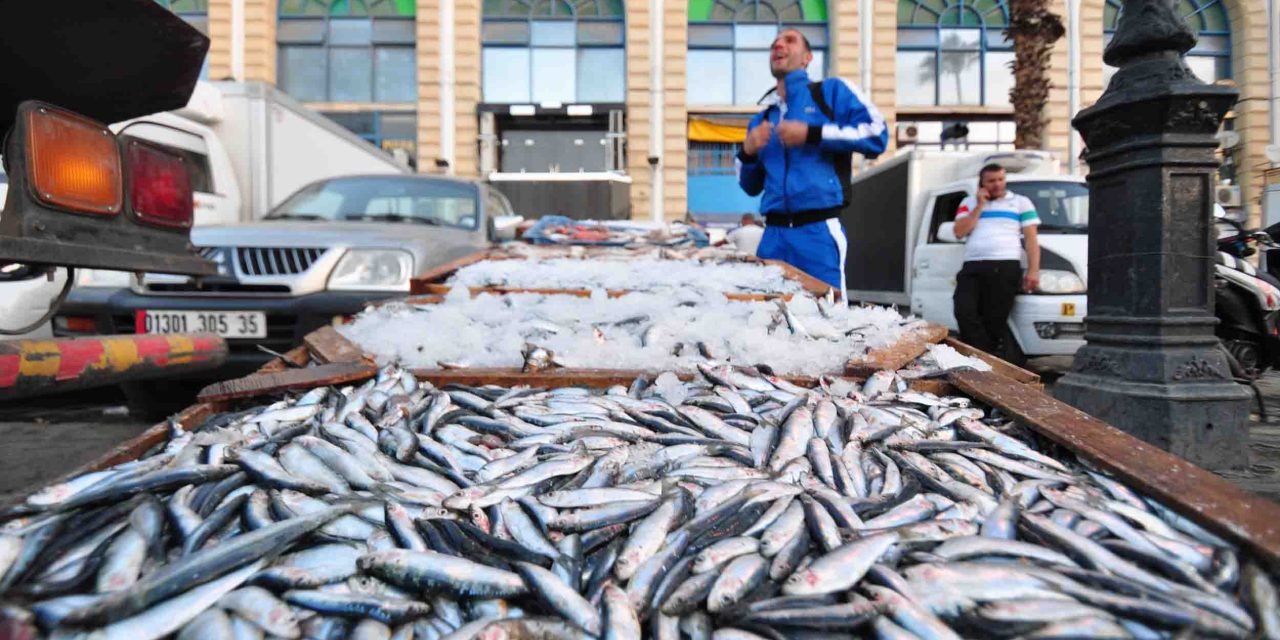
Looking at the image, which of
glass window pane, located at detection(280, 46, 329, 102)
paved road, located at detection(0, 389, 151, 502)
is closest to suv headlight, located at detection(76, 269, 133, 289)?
paved road, located at detection(0, 389, 151, 502)

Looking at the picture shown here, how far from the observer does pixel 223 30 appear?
19.9m

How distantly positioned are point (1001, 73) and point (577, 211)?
13.4 meters

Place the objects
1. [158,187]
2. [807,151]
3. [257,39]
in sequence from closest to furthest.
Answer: [158,187], [807,151], [257,39]

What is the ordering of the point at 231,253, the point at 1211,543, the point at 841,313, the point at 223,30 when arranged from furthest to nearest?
the point at 223,30
the point at 231,253
the point at 841,313
the point at 1211,543

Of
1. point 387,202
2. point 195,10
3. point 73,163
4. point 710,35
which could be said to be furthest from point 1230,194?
point 195,10

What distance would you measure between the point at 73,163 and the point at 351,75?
21003mm

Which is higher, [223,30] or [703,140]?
[223,30]

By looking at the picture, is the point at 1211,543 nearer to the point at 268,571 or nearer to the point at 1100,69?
the point at 268,571

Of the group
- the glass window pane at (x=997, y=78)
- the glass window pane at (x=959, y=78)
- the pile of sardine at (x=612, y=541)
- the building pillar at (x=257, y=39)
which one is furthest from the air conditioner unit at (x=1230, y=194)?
the building pillar at (x=257, y=39)

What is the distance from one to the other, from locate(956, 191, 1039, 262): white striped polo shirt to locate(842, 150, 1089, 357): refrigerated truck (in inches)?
19.5

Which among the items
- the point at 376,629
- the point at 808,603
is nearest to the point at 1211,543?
the point at 808,603

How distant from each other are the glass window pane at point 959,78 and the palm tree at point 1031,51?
10.4m

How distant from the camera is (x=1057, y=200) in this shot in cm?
705

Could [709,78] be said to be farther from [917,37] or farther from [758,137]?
[758,137]
